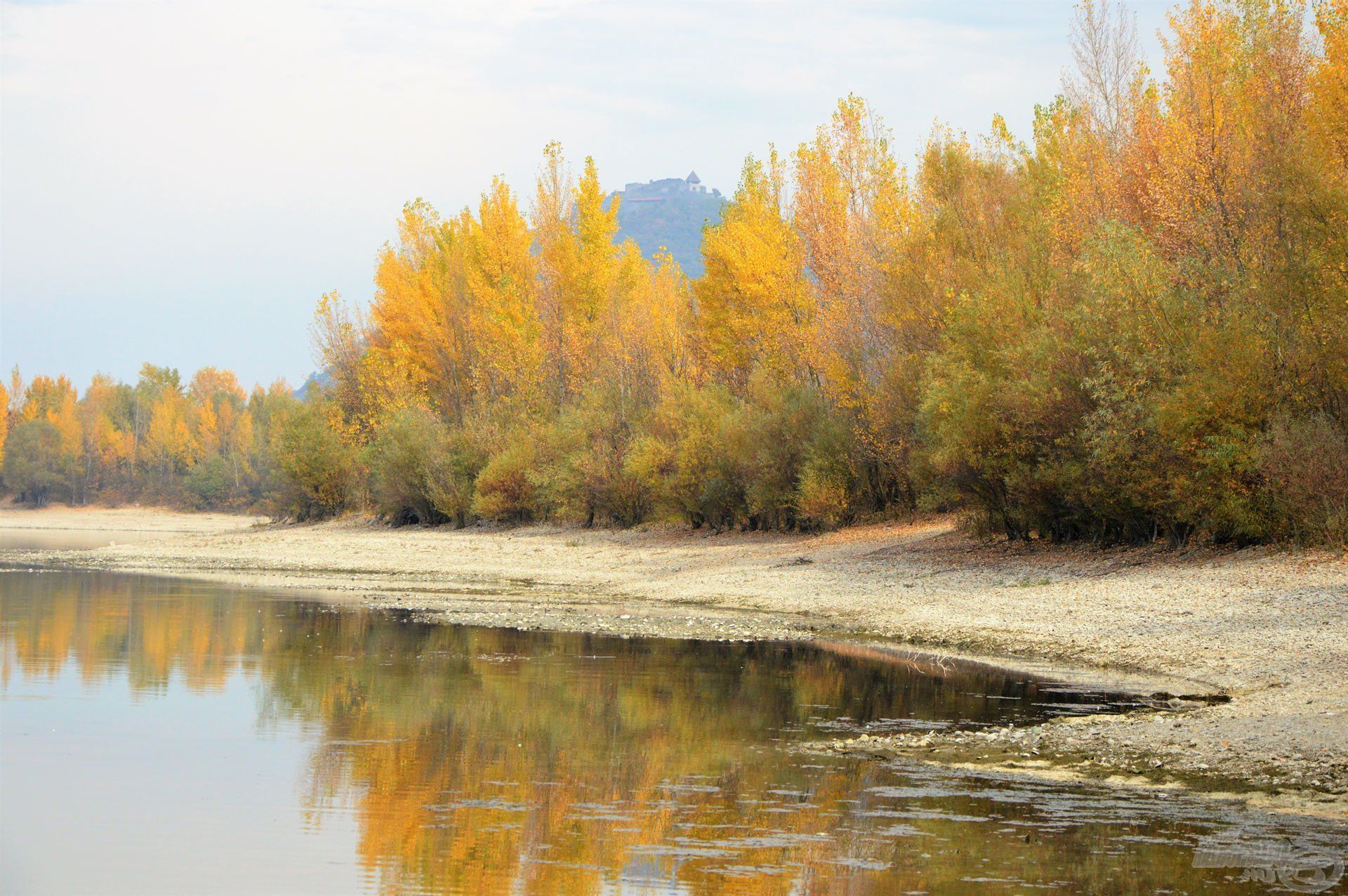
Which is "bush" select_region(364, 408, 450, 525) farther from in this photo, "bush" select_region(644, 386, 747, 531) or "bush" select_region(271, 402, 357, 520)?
"bush" select_region(644, 386, 747, 531)

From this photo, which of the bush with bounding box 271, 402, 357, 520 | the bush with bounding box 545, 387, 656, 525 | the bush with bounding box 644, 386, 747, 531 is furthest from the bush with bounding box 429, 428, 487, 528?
the bush with bounding box 644, 386, 747, 531

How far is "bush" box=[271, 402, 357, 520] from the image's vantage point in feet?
188

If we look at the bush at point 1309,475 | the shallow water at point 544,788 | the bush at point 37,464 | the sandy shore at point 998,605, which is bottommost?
the shallow water at point 544,788

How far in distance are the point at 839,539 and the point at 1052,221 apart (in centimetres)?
1015

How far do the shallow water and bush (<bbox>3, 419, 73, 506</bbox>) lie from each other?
3885 inches

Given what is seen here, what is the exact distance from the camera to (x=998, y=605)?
2083 centimetres

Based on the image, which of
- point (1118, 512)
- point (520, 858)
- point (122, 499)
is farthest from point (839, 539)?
point (122, 499)

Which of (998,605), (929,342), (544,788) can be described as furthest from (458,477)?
(544,788)

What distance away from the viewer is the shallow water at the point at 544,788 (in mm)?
7750

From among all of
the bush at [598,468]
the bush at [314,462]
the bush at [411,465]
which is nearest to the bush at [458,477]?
the bush at [411,465]

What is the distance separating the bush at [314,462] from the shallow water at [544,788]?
131 feet

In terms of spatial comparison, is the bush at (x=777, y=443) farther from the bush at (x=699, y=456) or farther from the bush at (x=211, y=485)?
the bush at (x=211, y=485)

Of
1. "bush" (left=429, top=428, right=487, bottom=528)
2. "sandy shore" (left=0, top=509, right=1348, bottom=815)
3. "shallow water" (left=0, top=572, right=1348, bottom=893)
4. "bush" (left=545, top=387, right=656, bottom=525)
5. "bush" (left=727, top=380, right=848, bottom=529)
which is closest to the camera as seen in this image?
"shallow water" (left=0, top=572, right=1348, bottom=893)

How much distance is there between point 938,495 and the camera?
27.5m
